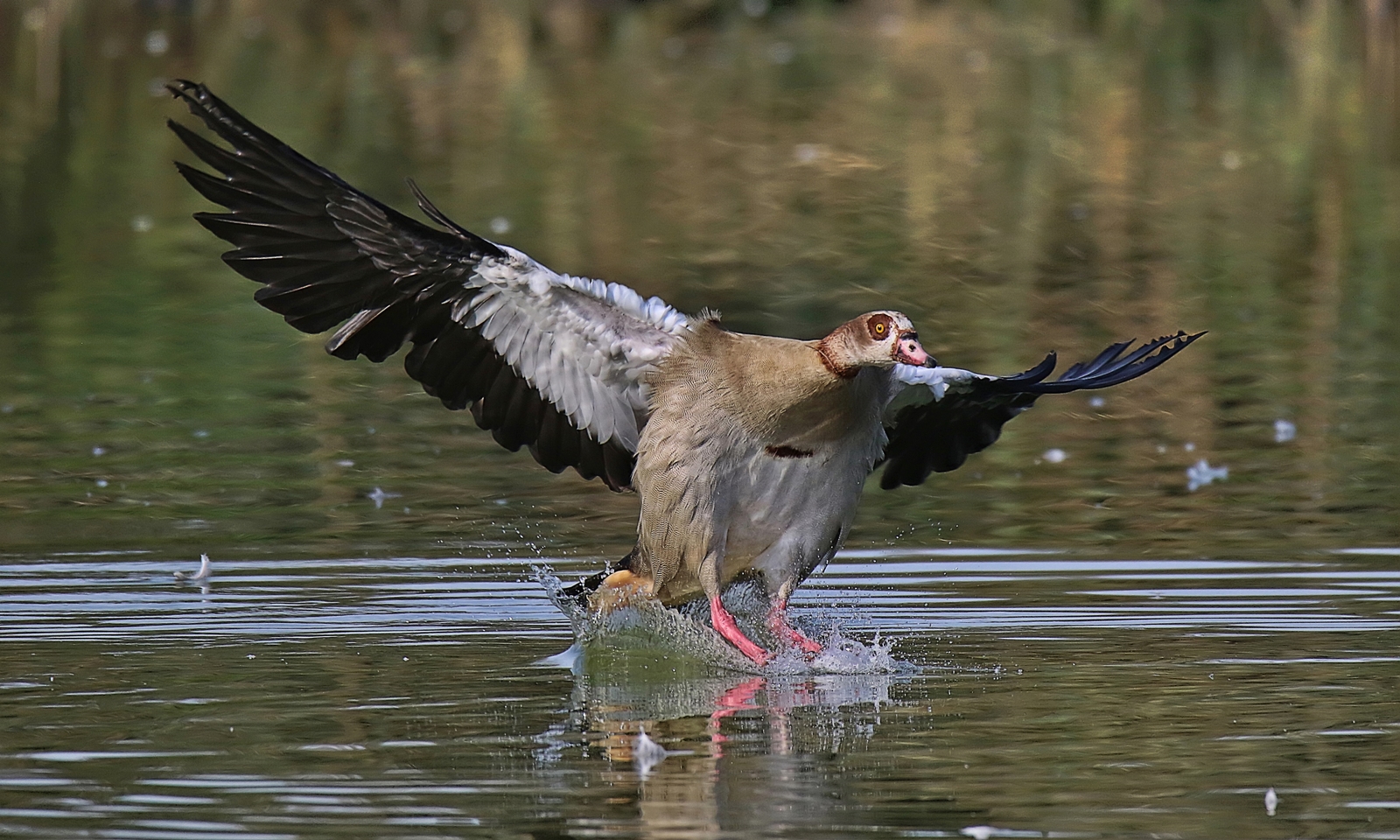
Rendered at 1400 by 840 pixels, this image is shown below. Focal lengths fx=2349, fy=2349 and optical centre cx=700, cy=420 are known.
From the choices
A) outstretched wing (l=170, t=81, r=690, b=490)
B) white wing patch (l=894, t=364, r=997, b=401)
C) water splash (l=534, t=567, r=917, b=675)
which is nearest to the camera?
water splash (l=534, t=567, r=917, b=675)

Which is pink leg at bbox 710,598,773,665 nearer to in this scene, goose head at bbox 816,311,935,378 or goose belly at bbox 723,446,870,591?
goose belly at bbox 723,446,870,591

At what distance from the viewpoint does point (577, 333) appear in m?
8.94

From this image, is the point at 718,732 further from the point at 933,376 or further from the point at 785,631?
the point at 933,376

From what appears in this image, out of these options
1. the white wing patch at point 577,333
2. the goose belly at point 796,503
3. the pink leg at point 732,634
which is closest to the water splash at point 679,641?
the pink leg at point 732,634

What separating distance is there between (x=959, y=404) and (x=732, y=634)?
5.25 ft

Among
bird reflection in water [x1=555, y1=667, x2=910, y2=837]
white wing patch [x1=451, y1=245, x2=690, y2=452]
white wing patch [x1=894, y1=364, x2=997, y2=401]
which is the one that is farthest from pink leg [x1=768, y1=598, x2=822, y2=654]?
white wing patch [x1=894, y1=364, x2=997, y2=401]

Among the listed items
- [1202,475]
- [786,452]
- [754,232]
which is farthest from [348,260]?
[754,232]

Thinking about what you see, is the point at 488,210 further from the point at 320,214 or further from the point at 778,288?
the point at 320,214

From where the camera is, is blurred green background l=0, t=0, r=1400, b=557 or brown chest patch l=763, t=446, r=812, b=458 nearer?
brown chest patch l=763, t=446, r=812, b=458

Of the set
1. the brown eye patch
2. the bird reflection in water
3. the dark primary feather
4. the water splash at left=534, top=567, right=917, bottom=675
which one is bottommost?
the bird reflection in water

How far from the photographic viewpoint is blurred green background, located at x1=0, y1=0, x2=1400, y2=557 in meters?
11.6

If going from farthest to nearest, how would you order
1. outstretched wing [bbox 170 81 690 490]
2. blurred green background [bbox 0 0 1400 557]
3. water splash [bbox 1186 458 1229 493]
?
water splash [bbox 1186 458 1229 493]
blurred green background [bbox 0 0 1400 557]
outstretched wing [bbox 170 81 690 490]

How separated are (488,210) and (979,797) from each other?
56.8 feet

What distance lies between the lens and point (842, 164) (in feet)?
91.2
